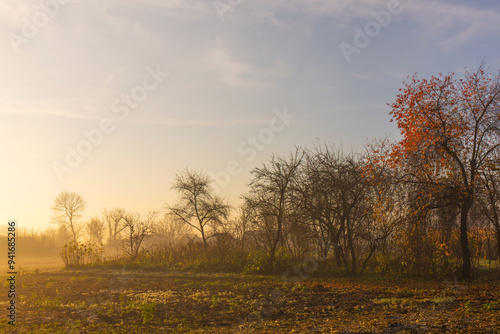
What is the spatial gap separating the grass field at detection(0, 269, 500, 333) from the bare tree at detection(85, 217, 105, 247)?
2174 inches

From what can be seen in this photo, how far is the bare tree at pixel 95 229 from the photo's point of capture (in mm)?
71188

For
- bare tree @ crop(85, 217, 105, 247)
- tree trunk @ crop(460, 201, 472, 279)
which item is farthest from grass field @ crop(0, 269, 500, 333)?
bare tree @ crop(85, 217, 105, 247)

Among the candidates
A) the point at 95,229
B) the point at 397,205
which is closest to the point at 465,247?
the point at 397,205

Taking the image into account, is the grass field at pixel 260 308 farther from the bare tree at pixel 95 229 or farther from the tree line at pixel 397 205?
the bare tree at pixel 95 229

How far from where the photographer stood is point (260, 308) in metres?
12.6

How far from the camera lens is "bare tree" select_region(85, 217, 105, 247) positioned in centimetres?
7119

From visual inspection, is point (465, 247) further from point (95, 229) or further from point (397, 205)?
point (95, 229)

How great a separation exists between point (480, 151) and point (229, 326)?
47.6 feet

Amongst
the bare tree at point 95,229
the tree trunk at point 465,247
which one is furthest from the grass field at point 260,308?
the bare tree at point 95,229

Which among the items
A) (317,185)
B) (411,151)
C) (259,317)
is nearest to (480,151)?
(411,151)

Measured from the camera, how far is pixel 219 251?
1057 inches

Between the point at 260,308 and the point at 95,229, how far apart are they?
66.5m

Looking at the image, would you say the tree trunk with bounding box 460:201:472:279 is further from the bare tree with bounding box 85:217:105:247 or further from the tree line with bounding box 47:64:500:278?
the bare tree with bounding box 85:217:105:247

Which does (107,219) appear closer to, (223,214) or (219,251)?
(223,214)
